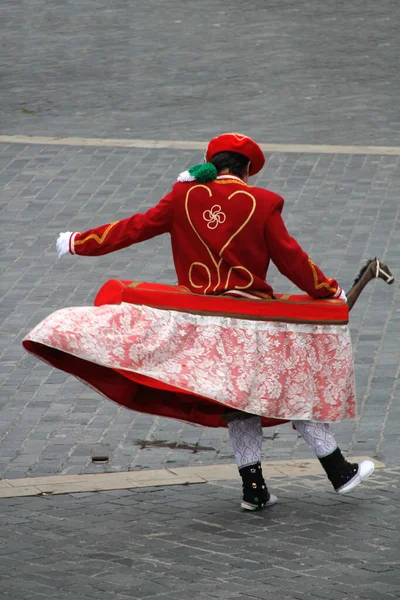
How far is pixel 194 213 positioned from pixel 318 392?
98cm

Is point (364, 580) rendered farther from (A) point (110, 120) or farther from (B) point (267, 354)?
(A) point (110, 120)

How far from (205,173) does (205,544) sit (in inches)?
63.8

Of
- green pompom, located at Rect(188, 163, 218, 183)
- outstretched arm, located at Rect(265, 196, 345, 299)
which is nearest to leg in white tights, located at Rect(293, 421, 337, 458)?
outstretched arm, located at Rect(265, 196, 345, 299)

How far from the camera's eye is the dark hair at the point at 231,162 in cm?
573

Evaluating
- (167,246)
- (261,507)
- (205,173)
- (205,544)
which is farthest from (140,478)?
(167,246)

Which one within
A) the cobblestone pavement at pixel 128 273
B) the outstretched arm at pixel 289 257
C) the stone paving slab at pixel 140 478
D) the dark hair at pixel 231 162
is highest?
the dark hair at pixel 231 162

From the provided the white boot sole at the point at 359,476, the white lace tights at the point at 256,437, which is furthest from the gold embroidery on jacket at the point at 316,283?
the white boot sole at the point at 359,476

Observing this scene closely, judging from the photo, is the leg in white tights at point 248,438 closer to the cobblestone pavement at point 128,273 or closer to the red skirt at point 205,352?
the red skirt at point 205,352

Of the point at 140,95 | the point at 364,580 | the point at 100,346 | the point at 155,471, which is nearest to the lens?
the point at 364,580

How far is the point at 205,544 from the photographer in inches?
219

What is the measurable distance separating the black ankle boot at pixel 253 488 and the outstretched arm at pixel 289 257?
35.3 inches

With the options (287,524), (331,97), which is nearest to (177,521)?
(287,524)

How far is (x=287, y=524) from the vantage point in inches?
228

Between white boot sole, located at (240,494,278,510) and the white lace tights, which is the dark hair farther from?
white boot sole, located at (240,494,278,510)
